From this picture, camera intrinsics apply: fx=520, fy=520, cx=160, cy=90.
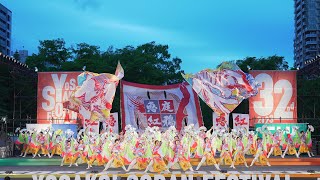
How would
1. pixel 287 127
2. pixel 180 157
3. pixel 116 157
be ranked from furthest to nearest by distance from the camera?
pixel 287 127, pixel 116 157, pixel 180 157

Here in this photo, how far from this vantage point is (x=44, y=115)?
2259 centimetres

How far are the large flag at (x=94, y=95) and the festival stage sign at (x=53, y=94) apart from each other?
1.33 metres

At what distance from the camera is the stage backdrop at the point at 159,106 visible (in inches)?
987

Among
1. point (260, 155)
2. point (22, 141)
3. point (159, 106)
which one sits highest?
point (159, 106)

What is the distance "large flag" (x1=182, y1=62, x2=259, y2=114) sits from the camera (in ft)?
70.1

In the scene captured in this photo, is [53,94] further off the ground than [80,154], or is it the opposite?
[53,94]

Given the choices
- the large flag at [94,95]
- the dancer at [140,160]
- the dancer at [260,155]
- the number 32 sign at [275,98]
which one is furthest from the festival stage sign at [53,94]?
the dancer at [260,155]

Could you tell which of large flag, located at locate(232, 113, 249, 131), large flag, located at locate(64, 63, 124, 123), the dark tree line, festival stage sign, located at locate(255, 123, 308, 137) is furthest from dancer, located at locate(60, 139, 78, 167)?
the dark tree line

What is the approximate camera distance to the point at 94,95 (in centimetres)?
2086

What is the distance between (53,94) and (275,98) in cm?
950

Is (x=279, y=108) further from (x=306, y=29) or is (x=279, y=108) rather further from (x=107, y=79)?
(x=306, y=29)

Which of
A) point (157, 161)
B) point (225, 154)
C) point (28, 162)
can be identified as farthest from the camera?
point (28, 162)

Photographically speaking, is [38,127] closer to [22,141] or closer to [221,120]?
[22,141]

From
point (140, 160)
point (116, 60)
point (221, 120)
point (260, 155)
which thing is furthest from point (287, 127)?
point (116, 60)
